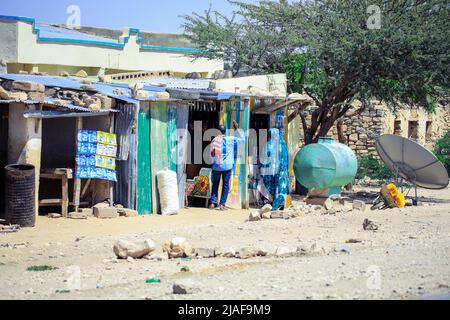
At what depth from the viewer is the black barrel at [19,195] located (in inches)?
561

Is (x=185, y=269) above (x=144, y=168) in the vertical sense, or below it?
below

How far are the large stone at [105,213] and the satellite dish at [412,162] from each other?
253 inches

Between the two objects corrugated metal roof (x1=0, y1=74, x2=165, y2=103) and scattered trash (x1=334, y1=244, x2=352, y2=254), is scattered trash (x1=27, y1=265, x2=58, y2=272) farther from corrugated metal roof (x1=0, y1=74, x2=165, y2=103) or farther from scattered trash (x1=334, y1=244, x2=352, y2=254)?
corrugated metal roof (x1=0, y1=74, x2=165, y2=103)

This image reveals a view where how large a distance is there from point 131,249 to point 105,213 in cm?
447

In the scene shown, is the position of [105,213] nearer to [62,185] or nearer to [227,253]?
[62,185]

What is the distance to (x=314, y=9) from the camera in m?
23.1

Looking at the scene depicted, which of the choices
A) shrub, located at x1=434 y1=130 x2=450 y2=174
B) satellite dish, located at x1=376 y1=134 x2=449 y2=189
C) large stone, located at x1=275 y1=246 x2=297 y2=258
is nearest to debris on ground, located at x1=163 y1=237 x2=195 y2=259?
large stone, located at x1=275 y1=246 x2=297 y2=258

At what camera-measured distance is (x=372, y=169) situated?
84.1ft

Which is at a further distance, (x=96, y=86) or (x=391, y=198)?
(x=391, y=198)

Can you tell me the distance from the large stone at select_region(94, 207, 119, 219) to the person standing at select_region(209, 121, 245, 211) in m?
2.77

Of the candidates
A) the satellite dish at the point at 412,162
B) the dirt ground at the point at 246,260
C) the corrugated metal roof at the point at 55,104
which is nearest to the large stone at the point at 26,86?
the corrugated metal roof at the point at 55,104

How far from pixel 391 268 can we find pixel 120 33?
22.3 metres

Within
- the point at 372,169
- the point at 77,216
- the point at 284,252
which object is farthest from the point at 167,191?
the point at 372,169
